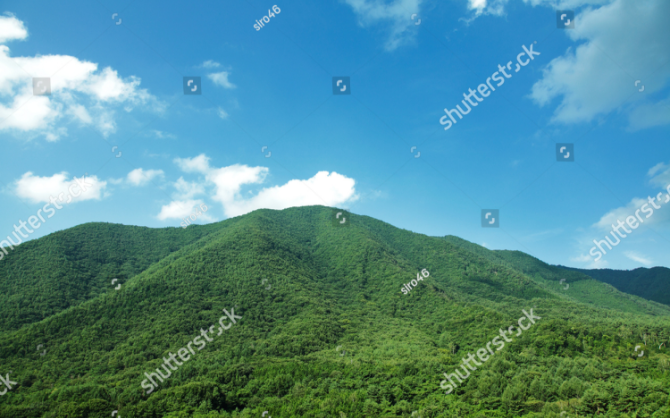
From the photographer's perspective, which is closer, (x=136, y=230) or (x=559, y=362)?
(x=559, y=362)

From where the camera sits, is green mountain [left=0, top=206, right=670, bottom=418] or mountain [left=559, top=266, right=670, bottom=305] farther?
mountain [left=559, top=266, right=670, bottom=305]

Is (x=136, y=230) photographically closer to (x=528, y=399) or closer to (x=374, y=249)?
(x=374, y=249)

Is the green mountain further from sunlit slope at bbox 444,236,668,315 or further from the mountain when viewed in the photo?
the mountain

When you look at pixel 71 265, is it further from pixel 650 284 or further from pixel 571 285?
pixel 650 284

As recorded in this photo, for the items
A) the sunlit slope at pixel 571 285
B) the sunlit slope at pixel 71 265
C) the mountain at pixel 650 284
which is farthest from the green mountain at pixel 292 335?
the mountain at pixel 650 284

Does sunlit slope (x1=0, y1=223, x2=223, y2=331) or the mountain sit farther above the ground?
sunlit slope (x1=0, y1=223, x2=223, y2=331)

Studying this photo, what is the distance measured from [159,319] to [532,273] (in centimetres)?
16730

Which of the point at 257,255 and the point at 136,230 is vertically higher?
the point at 136,230

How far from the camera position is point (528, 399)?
1754 inches

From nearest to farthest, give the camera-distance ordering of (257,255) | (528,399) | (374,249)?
(528,399) → (257,255) → (374,249)

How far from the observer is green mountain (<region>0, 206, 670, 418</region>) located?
45.8 m

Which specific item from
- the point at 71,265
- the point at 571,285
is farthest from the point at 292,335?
the point at 571,285

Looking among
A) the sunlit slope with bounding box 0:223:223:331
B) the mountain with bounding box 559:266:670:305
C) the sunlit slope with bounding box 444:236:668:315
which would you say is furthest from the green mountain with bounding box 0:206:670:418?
the mountain with bounding box 559:266:670:305

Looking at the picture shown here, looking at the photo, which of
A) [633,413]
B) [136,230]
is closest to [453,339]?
[633,413]
